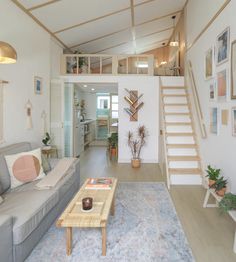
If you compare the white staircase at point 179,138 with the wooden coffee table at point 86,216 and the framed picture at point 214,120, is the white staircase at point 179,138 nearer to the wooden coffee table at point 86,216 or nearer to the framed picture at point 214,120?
the framed picture at point 214,120

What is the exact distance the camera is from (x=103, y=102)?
436 inches

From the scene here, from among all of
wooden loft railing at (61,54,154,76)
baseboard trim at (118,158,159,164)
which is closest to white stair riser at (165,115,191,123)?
baseboard trim at (118,158,159,164)

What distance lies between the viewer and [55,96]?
18.9ft

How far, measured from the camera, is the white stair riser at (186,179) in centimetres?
438

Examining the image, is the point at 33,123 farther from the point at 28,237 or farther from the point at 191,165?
the point at 191,165

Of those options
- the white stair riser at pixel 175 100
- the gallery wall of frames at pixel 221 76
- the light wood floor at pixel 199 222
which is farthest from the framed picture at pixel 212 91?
the white stair riser at pixel 175 100

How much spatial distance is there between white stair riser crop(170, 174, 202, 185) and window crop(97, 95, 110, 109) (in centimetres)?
712

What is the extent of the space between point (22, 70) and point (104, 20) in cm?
260

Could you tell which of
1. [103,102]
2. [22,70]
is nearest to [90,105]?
[103,102]

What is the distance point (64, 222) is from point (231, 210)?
176cm

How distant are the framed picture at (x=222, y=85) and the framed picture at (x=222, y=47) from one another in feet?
0.61

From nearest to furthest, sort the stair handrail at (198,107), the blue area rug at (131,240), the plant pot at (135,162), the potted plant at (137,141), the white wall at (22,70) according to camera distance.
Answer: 1. the blue area rug at (131,240)
2. the white wall at (22,70)
3. the stair handrail at (198,107)
4. the plant pot at (135,162)
5. the potted plant at (137,141)

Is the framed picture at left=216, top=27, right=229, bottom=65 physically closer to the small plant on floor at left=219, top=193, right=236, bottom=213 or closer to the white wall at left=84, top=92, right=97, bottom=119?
the small plant on floor at left=219, top=193, right=236, bottom=213

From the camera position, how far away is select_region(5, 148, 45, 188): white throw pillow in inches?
115
